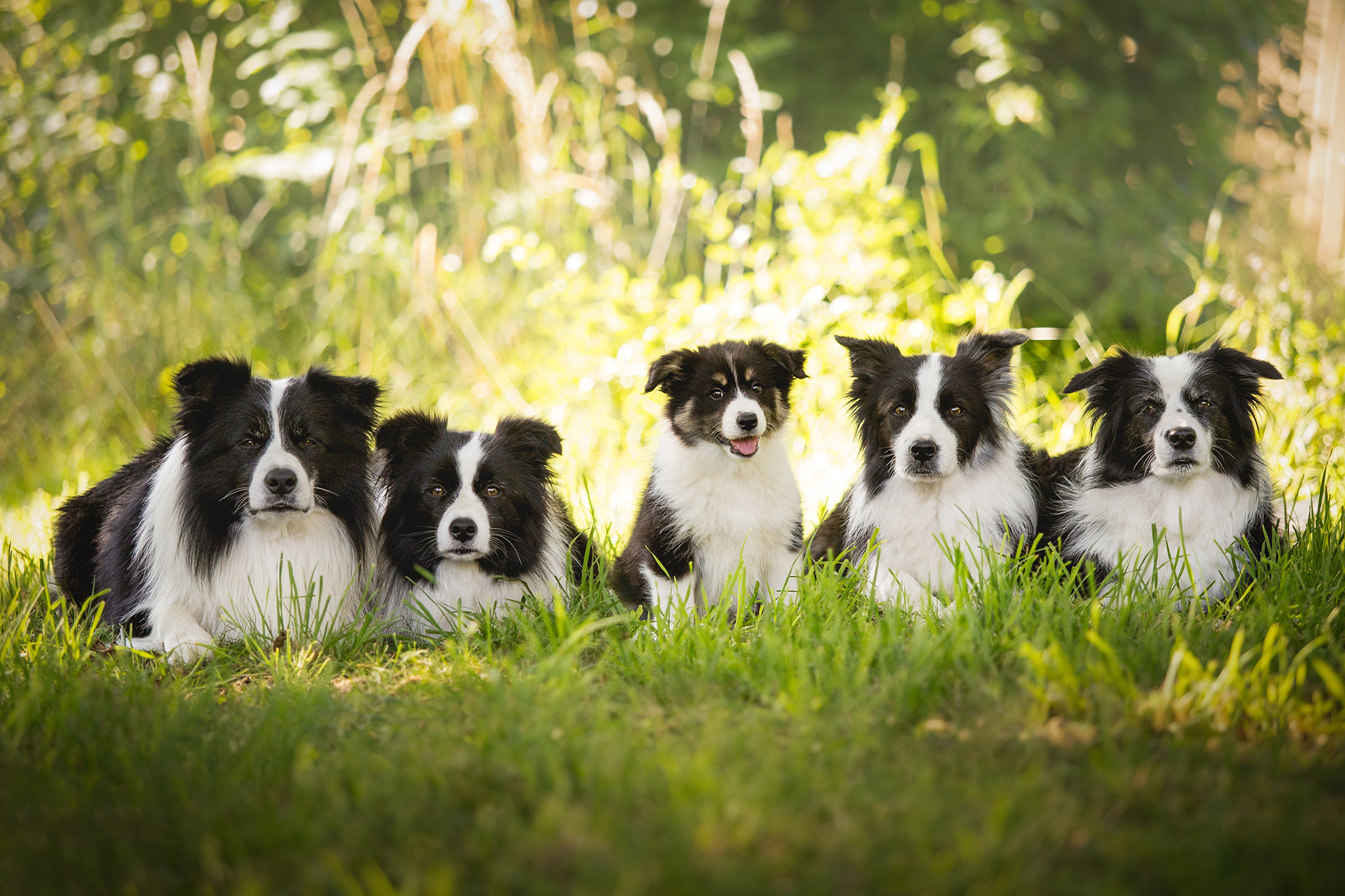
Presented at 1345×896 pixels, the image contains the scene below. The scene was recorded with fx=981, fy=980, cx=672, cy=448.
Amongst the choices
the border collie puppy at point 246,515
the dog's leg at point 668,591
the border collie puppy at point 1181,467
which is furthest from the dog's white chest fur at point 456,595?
the border collie puppy at point 1181,467

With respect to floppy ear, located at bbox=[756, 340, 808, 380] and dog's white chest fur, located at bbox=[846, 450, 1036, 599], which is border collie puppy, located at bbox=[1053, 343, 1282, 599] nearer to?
dog's white chest fur, located at bbox=[846, 450, 1036, 599]

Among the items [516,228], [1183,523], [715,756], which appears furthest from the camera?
[516,228]

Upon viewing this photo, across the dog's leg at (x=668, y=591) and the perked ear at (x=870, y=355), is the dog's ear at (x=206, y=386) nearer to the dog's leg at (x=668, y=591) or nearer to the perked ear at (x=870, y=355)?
the dog's leg at (x=668, y=591)

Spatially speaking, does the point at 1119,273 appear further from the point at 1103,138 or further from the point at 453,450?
the point at 453,450

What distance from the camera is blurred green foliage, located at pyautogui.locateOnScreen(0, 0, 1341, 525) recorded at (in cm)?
586

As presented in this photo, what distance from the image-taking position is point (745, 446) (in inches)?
152

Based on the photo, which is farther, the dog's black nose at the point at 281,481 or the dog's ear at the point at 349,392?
the dog's ear at the point at 349,392

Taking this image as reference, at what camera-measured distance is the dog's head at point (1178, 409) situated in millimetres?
3531

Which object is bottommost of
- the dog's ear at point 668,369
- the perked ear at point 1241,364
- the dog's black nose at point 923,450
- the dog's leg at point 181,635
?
the dog's leg at point 181,635

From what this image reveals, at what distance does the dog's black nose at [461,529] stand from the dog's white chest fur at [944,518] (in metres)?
1.53

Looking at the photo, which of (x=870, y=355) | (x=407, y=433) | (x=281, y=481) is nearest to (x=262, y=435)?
(x=281, y=481)

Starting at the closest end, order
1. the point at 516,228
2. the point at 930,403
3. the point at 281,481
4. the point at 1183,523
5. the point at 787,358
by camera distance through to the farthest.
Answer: the point at 281,481, the point at 1183,523, the point at 930,403, the point at 787,358, the point at 516,228

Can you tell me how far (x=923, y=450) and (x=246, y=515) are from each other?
8.23ft

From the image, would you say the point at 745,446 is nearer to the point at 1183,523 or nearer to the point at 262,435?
the point at 1183,523
